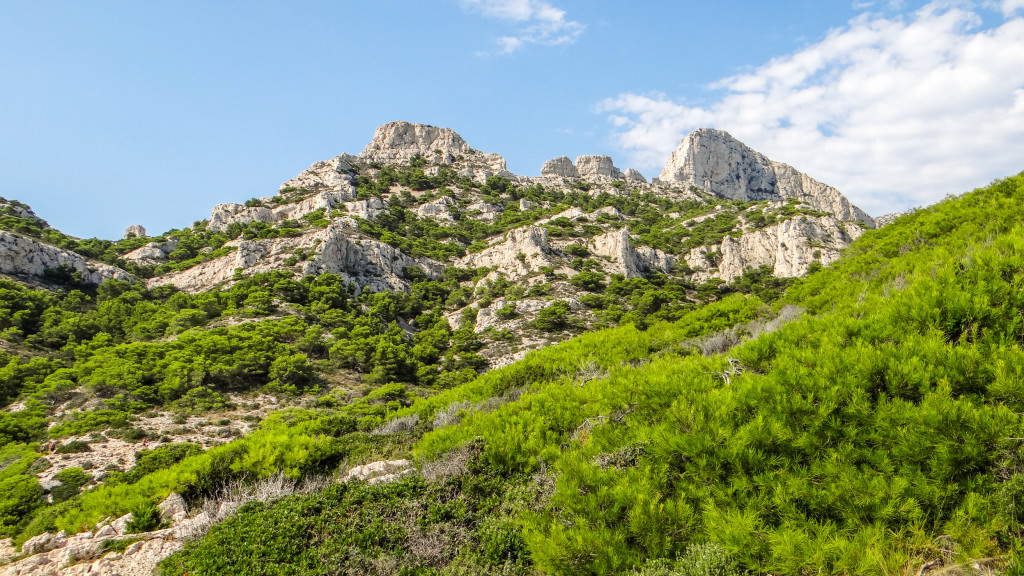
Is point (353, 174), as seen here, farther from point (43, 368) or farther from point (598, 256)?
point (43, 368)

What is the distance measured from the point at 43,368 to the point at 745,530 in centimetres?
3669

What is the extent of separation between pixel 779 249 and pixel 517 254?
116 ft

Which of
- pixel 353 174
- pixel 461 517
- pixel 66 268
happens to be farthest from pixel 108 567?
pixel 353 174

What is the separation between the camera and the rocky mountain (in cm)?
4584

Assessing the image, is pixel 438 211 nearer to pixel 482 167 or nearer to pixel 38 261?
pixel 482 167

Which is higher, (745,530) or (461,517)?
(745,530)

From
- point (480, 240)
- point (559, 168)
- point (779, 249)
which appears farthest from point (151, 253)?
point (559, 168)

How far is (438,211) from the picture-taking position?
7000 centimetres

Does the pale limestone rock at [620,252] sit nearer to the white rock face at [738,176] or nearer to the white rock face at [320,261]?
the white rock face at [320,261]

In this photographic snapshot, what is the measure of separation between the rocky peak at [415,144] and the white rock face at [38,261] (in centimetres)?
5577

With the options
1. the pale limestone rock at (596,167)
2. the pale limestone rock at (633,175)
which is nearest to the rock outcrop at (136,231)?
the pale limestone rock at (596,167)

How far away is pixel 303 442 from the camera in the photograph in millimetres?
8805

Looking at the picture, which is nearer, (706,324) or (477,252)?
(706,324)

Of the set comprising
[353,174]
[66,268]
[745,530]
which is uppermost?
[353,174]
